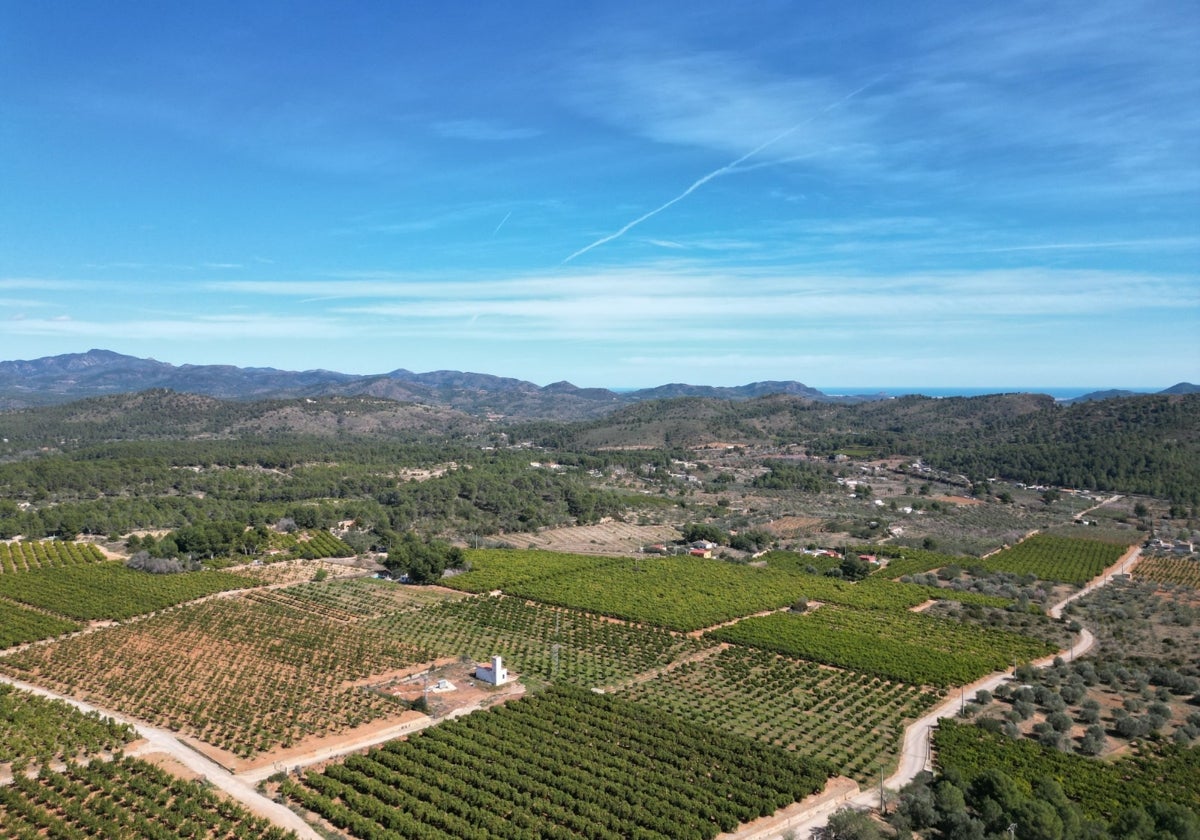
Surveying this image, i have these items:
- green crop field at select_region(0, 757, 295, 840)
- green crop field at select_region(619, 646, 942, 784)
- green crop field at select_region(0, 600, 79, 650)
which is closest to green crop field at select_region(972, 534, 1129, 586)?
green crop field at select_region(619, 646, 942, 784)

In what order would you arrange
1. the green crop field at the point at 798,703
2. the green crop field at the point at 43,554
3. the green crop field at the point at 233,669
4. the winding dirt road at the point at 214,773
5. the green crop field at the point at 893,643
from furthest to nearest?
the green crop field at the point at 43,554
the green crop field at the point at 893,643
the green crop field at the point at 233,669
the green crop field at the point at 798,703
the winding dirt road at the point at 214,773

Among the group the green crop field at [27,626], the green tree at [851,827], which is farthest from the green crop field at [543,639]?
the green crop field at [27,626]

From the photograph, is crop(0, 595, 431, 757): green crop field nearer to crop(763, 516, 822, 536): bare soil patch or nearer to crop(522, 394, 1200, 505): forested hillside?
crop(763, 516, 822, 536): bare soil patch

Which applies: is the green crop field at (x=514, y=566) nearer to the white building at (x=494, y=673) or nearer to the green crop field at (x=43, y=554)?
the white building at (x=494, y=673)

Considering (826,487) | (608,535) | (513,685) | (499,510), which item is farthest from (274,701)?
(826,487)

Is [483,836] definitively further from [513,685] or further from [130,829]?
[513,685]

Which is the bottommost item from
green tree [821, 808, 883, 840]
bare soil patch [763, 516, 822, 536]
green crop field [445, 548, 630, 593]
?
bare soil patch [763, 516, 822, 536]

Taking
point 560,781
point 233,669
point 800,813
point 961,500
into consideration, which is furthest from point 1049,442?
point 233,669

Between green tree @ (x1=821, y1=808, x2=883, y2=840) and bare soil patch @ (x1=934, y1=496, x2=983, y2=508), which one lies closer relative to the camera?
green tree @ (x1=821, y1=808, x2=883, y2=840)

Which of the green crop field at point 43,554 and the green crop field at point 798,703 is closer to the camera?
the green crop field at point 798,703
